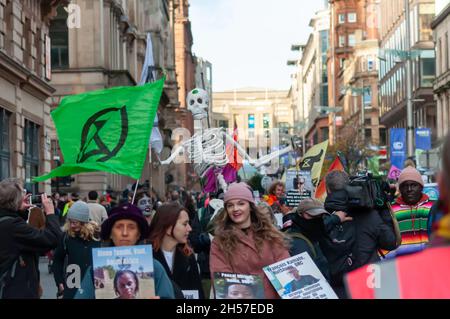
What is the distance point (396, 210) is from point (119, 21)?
45.7 metres

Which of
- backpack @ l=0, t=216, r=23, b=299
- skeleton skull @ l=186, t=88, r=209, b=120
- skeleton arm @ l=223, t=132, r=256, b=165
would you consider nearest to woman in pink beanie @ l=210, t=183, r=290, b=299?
backpack @ l=0, t=216, r=23, b=299

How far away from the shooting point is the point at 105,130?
805 cm

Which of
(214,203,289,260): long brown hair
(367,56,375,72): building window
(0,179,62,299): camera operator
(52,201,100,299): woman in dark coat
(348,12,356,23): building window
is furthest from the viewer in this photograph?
(348,12,356,23): building window

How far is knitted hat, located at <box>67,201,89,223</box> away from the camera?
8.72 m

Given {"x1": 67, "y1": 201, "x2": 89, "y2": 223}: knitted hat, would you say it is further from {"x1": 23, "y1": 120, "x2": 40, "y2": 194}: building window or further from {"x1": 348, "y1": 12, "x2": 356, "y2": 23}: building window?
{"x1": 348, "y1": 12, "x2": 356, "y2": 23}: building window

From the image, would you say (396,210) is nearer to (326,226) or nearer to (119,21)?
(326,226)

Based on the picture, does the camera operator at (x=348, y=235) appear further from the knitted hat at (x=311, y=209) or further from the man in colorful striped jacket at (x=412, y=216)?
the man in colorful striped jacket at (x=412, y=216)

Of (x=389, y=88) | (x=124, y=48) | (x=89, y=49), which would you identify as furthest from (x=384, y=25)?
(x=89, y=49)

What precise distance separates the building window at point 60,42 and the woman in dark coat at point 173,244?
39842 mm

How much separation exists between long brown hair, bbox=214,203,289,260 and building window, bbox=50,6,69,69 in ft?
132

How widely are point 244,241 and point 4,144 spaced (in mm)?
21662

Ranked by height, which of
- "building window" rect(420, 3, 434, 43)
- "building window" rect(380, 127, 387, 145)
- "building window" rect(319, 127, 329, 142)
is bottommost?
"building window" rect(380, 127, 387, 145)

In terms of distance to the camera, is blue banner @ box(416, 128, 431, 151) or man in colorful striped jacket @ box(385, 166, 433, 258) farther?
blue banner @ box(416, 128, 431, 151)

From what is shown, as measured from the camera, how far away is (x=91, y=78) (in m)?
45.4
